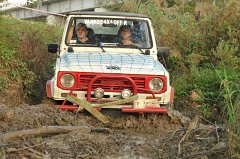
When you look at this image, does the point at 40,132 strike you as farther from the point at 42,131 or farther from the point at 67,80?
the point at 67,80

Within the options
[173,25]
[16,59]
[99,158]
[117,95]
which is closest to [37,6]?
[173,25]

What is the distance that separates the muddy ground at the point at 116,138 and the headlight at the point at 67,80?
1.16 ft

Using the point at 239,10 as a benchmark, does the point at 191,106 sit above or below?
below

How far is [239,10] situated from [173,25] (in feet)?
5.60

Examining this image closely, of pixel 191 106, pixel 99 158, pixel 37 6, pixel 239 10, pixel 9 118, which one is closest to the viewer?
pixel 99 158

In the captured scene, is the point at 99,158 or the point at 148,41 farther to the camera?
the point at 148,41

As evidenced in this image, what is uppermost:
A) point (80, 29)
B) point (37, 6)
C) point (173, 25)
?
point (80, 29)

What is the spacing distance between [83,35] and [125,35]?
65 cm

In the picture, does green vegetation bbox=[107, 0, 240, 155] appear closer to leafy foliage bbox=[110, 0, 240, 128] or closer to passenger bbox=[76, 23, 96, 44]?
leafy foliage bbox=[110, 0, 240, 128]

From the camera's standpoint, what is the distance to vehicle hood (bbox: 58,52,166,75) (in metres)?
6.43

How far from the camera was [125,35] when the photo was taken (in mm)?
7746

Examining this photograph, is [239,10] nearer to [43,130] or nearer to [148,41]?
[148,41]

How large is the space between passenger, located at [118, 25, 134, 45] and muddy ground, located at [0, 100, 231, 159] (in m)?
1.57

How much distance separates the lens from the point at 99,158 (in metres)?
4.77
